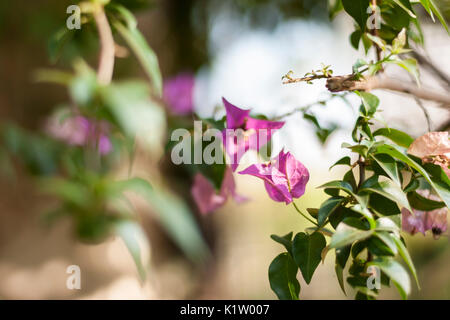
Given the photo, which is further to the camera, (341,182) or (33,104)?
(33,104)

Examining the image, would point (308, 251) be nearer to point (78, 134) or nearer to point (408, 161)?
point (408, 161)

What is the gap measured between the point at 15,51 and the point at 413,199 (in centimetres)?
108

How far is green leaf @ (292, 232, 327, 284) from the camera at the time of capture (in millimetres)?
259

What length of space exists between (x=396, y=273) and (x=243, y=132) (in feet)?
0.52

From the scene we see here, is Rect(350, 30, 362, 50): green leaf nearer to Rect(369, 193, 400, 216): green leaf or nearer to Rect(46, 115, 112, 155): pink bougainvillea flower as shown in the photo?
Rect(369, 193, 400, 216): green leaf

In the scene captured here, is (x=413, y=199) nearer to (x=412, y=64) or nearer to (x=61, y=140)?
(x=412, y=64)

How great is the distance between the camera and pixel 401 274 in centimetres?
22

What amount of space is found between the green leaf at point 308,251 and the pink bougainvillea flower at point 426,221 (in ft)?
0.27

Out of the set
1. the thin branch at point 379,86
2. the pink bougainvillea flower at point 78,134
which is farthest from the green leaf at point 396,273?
the pink bougainvillea flower at point 78,134

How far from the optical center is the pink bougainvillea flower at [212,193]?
14.9 inches

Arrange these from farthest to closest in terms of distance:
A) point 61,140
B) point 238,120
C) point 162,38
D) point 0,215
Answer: point 162,38, point 0,215, point 61,140, point 238,120

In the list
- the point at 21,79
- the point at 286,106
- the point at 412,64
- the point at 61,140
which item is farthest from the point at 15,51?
the point at 412,64

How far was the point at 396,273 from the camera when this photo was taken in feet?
0.73

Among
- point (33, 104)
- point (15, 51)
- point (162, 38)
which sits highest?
point (162, 38)
